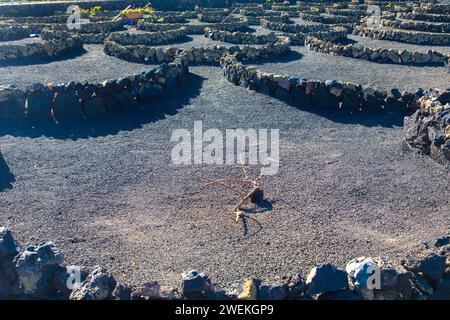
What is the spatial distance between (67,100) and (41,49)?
30.5ft

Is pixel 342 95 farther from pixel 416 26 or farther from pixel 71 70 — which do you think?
pixel 416 26

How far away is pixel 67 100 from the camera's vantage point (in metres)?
14.7

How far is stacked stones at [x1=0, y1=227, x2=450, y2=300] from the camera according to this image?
19.8ft

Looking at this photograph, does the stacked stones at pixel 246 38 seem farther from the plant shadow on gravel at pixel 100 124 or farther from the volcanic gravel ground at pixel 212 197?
the volcanic gravel ground at pixel 212 197

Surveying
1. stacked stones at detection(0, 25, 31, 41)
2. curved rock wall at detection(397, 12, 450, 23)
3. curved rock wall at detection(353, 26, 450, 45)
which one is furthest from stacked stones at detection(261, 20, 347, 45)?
stacked stones at detection(0, 25, 31, 41)

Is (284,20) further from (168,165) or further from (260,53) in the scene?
(168,165)

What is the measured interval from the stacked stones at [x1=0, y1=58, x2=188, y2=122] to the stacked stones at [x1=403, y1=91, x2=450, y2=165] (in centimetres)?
783

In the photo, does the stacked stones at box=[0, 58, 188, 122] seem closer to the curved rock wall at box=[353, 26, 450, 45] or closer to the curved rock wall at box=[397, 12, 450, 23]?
the curved rock wall at box=[353, 26, 450, 45]

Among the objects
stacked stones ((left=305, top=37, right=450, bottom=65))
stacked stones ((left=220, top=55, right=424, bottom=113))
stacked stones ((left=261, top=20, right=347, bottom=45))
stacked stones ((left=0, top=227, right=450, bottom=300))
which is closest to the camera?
stacked stones ((left=0, top=227, right=450, bottom=300))

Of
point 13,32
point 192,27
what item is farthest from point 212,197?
point 13,32

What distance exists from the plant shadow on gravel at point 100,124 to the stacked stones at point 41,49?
29.4ft

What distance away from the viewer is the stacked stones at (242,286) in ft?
19.8

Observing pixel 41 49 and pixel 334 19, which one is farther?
pixel 334 19
